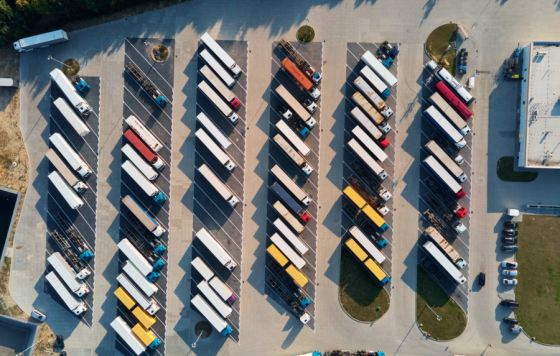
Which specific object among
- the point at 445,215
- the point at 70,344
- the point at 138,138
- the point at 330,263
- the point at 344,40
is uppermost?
the point at 344,40

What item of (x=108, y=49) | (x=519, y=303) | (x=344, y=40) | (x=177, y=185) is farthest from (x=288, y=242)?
(x=108, y=49)

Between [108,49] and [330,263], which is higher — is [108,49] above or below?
above

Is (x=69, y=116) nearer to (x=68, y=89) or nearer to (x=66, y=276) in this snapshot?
(x=68, y=89)

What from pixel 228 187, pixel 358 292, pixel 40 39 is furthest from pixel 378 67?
pixel 40 39

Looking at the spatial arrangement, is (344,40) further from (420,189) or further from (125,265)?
(125,265)

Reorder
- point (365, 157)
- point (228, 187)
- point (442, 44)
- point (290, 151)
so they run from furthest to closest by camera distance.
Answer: point (228, 187) → point (442, 44) → point (290, 151) → point (365, 157)

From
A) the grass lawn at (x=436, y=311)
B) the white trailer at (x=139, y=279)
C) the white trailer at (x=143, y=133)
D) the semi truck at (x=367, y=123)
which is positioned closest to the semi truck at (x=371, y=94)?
the semi truck at (x=367, y=123)

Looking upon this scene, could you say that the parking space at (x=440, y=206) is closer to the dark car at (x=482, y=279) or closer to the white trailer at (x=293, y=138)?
the dark car at (x=482, y=279)
